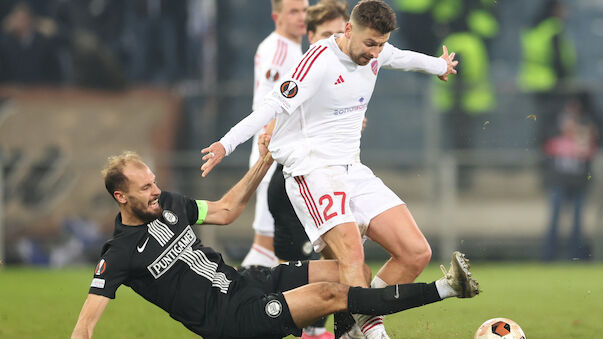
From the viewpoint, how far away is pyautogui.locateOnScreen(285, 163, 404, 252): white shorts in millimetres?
6137

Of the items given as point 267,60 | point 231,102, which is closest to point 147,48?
point 231,102

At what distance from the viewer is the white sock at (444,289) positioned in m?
5.55

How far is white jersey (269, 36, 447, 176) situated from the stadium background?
264 inches

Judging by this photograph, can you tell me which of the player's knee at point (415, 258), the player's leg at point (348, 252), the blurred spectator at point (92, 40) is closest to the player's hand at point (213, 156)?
the player's leg at point (348, 252)

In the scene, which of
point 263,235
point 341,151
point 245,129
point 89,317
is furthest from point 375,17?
point 263,235

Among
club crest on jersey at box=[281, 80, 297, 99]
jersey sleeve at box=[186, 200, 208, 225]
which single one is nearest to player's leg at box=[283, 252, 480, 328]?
jersey sleeve at box=[186, 200, 208, 225]

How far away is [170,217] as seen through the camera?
6.01 m

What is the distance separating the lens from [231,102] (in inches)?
541

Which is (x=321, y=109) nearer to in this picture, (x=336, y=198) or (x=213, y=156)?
(x=336, y=198)

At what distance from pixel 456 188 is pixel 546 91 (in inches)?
71.9

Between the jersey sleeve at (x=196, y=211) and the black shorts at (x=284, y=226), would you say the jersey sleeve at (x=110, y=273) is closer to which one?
the jersey sleeve at (x=196, y=211)

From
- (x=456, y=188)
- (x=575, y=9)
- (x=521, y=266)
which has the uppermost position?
(x=575, y=9)

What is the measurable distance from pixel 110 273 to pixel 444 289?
1908mm

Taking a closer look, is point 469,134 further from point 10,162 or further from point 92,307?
point 92,307
